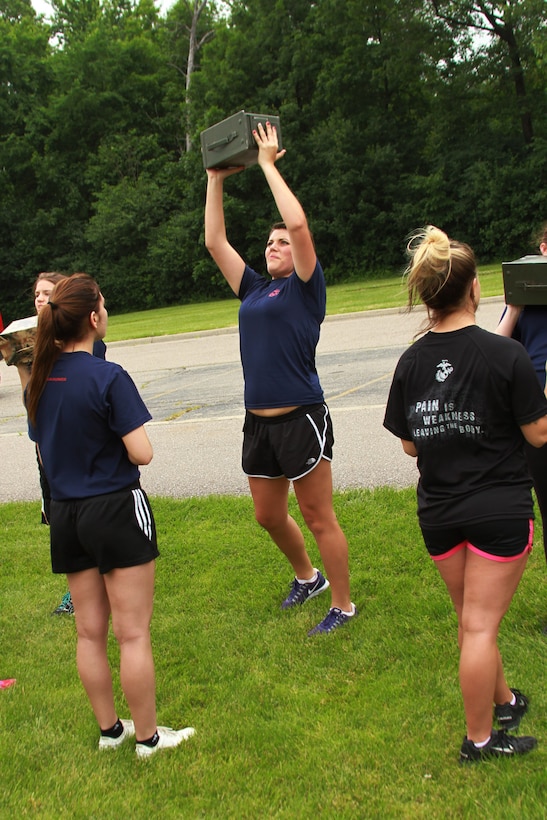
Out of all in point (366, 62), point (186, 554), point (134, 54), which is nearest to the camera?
point (186, 554)

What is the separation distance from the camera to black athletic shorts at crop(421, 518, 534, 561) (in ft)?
7.99

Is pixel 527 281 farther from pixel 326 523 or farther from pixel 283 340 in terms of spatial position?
pixel 326 523

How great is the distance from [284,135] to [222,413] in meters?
33.0

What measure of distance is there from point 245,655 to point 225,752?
0.76 m

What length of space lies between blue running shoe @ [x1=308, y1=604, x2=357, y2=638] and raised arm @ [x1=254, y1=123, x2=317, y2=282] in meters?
1.69

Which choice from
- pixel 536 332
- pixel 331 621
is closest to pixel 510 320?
pixel 536 332

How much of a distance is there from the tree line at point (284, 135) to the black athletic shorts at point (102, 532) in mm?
33038

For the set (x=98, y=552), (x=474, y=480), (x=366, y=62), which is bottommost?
(x=98, y=552)

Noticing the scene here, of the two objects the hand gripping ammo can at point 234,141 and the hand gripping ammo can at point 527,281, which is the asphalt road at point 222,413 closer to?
the hand gripping ammo can at point 527,281

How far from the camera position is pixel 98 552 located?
2.78 metres

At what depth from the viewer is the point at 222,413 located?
9.09m

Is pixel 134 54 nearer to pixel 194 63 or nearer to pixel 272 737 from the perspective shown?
pixel 194 63

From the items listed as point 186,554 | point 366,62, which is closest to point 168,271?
point 366,62

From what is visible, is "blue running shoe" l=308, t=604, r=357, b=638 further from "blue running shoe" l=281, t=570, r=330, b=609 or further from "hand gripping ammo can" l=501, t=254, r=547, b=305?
"hand gripping ammo can" l=501, t=254, r=547, b=305
